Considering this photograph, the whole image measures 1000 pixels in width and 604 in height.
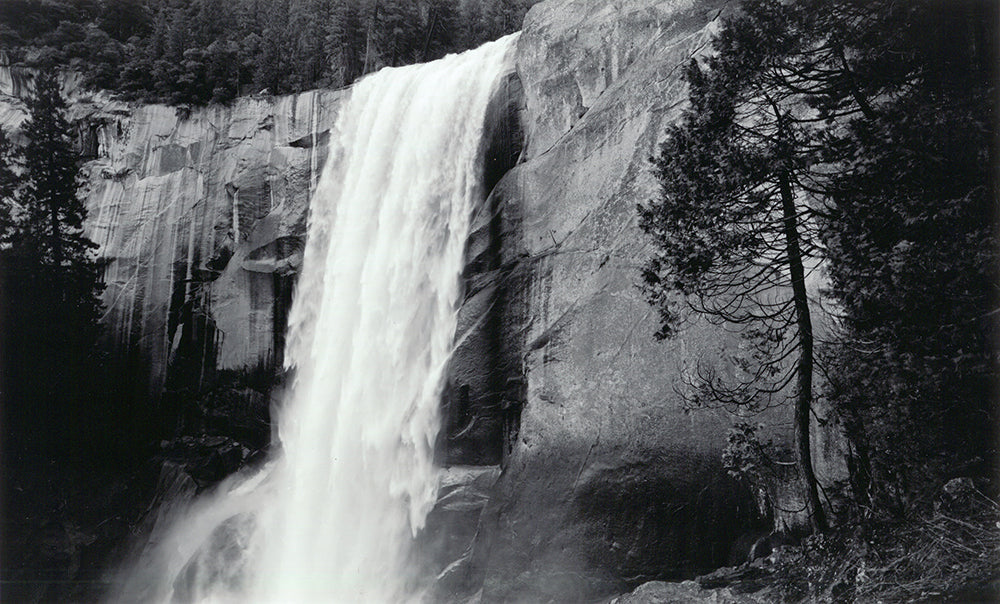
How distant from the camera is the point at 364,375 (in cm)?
1872

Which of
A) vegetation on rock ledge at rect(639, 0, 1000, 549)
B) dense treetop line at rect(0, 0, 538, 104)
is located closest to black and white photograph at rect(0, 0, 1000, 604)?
vegetation on rock ledge at rect(639, 0, 1000, 549)

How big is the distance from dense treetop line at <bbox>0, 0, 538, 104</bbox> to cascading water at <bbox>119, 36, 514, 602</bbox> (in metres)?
6.00

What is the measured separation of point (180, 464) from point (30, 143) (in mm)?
12299

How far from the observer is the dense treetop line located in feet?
89.6

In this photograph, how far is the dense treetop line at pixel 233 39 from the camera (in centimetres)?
2731

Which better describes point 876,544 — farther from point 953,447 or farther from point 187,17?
point 187,17

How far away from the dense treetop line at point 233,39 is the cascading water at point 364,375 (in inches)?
236

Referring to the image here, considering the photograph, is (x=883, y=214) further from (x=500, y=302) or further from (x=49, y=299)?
(x=49, y=299)

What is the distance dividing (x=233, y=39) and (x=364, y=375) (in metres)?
18.2

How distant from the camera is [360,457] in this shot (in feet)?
58.6

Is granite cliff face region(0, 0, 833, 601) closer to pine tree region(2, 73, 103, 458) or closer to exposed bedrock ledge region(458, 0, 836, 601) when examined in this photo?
exposed bedrock ledge region(458, 0, 836, 601)

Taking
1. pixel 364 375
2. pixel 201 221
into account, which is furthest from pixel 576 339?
pixel 201 221

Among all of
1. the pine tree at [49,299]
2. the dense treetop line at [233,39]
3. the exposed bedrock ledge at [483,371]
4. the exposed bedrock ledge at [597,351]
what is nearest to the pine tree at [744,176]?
the exposed bedrock ledge at [597,351]

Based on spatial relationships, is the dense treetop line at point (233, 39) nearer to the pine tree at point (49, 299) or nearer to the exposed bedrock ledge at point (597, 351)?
the pine tree at point (49, 299)
